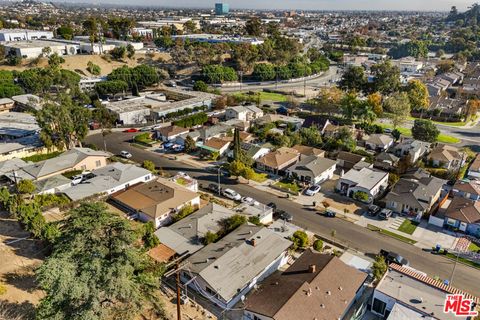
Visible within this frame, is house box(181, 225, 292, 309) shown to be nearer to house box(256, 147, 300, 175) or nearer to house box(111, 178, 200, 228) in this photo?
house box(111, 178, 200, 228)

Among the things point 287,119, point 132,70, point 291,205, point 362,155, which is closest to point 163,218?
point 291,205

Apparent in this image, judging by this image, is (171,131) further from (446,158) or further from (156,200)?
(446,158)

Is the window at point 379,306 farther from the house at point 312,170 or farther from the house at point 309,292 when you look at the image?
the house at point 312,170

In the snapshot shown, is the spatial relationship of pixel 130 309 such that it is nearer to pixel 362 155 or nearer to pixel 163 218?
pixel 163 218

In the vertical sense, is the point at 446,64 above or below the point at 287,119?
above

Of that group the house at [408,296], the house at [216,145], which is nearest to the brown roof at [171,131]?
the house at [216,145]

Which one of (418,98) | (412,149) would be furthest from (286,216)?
(418,98)
